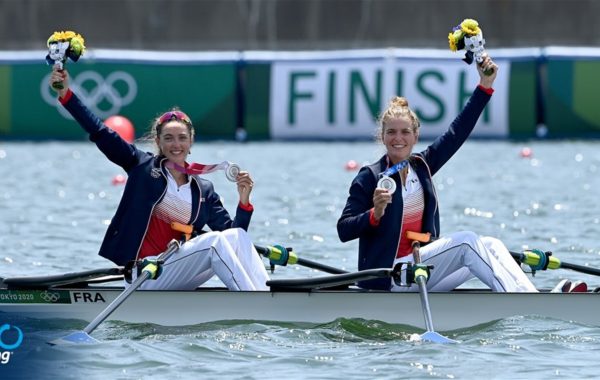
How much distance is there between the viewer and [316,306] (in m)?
8.48

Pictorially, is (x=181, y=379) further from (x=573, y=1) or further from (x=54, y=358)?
(x=573, y=1)

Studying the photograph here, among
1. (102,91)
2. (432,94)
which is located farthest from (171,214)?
(102,91)

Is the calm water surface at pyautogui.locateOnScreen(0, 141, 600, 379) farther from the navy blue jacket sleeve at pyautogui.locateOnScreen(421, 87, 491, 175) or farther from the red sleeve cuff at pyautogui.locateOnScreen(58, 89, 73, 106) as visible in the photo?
the red sleeve cuff at pyautogui.locateOnScreen(58, 89, 73, 106)

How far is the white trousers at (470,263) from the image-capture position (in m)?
8.45

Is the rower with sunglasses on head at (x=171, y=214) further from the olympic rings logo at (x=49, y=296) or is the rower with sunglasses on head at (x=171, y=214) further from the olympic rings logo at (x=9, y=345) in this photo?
the olympic rings logo at (x=9, y=345)

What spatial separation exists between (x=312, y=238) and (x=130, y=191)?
4808 millimetres

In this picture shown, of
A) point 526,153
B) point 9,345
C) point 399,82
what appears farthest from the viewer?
point 399,82

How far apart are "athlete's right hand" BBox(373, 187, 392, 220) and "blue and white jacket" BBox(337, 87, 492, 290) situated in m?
0.12

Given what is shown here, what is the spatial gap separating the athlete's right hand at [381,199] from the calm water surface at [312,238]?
65 cm

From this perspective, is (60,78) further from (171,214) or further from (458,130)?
(458,130)

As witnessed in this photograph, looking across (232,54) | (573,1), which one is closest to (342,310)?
(232,54)

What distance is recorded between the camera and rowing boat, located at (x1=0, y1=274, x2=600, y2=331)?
27.4 ft

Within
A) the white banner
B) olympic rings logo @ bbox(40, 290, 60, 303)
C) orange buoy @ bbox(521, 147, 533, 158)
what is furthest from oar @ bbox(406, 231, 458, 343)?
the white banner

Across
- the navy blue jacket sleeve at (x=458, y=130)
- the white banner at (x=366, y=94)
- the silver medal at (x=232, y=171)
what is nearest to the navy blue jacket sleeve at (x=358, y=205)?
the navy blue jacket sleeve at (x=458, y=130)
